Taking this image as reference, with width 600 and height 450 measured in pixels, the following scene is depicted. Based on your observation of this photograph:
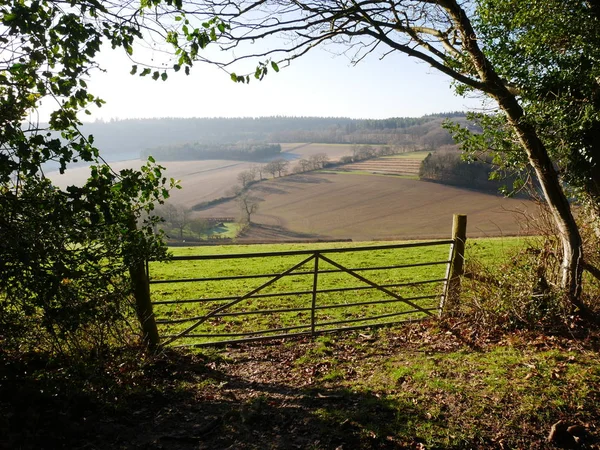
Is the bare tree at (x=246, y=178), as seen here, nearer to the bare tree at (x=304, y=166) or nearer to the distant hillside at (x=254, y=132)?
the bare tree at (x=304, y=166)

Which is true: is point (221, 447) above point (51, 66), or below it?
below

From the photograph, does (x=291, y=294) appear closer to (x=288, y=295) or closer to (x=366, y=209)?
(x=288, y=295)

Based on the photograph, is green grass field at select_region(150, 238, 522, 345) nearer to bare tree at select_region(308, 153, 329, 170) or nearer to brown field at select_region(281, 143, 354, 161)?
bare tree at select_region(308, 153, 329, 170)

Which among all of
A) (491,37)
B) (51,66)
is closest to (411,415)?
(51,66)

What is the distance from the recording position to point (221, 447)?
397 centimetres

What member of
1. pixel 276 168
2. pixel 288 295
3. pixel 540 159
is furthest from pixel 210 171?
pixel 540 159

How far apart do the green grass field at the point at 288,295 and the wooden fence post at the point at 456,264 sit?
0.23 metres

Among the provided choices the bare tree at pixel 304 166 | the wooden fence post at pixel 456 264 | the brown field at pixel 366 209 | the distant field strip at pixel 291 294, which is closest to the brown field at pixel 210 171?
the brown field at pixel 366 209

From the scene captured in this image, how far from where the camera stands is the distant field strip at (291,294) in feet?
22.9

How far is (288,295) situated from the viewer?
934 centimetres

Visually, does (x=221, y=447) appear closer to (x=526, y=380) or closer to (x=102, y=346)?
(x=102, y=346)

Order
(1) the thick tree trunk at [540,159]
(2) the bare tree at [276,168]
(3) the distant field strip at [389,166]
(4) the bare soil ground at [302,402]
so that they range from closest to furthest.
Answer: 1. (4) the bare soil ground at [302,402]
2. (1) the thick tree trunk at [540,159]
3. (3) the distant field strip at [389,166]
4. (2) the bare tree at [276,168]

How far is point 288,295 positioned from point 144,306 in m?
3.90

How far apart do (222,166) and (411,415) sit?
92469mm
